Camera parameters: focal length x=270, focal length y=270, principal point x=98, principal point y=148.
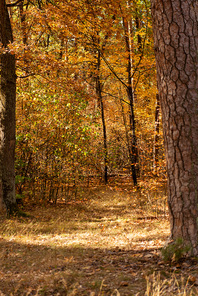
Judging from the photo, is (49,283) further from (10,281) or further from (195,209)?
(195,209)

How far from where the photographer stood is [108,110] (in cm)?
1845

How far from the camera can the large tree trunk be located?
3668 mm

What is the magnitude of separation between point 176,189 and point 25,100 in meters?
7.39

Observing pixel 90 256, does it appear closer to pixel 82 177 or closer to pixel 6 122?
pixel 6 122

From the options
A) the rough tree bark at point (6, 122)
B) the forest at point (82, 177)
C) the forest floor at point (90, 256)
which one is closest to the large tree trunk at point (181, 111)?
the forest at point (82, 177)

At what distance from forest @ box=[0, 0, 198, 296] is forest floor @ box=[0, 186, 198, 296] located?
21mm

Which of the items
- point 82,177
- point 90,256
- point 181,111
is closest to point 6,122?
point 82,177

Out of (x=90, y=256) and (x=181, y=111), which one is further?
(x=90, y=256)

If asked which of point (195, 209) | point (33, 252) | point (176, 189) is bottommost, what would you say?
point (33, 252)

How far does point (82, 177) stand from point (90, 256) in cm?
591

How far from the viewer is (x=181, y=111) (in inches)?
147

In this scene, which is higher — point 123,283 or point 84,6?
point 84,6

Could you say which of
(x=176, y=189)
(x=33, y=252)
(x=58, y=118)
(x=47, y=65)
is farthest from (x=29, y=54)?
(x=176, y=189)

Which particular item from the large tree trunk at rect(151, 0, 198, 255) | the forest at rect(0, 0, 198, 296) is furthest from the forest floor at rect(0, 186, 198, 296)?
the large tree trunk at rect(151, 0, 198, 255)
